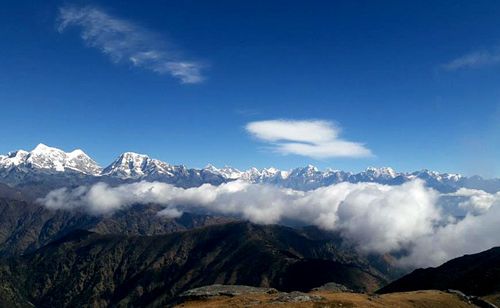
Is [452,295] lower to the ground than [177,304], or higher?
higher

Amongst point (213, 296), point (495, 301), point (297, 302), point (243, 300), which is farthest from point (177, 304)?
point (495, 301)

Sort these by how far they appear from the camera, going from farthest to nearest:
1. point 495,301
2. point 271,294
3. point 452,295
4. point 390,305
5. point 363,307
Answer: point 495,301, point 452,295, point 271,294, point 390,305, point 363,307

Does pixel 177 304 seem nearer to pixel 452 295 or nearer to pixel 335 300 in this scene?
pixel 335 300

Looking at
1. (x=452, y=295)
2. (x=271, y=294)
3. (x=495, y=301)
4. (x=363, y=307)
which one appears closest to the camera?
(x=363, y=307)

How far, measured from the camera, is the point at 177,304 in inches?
4547

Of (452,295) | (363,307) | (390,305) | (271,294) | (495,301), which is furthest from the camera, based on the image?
(495,301)

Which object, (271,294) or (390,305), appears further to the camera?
(271,294)

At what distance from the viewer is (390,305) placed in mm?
102188

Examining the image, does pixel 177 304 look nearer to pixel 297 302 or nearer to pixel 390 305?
pixel 297 302

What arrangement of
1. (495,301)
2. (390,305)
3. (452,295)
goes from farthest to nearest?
1. (495,301)
2. (452,295)
3. (390,305)

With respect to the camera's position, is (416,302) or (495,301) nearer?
(416,302)

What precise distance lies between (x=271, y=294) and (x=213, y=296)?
14.1 m

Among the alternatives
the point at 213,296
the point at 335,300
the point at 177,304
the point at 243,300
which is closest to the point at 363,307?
the point at 335,300

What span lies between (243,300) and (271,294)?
11904mm
